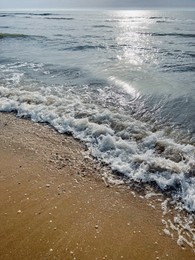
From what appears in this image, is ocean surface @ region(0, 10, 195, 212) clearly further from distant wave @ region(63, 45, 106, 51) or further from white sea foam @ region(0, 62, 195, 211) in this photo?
distant wave @ region(63, 45, 106, 51)

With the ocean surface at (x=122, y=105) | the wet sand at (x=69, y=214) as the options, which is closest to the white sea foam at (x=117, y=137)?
the ocean surface at (x=122, y=105)

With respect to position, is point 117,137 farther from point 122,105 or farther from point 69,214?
point 69,214


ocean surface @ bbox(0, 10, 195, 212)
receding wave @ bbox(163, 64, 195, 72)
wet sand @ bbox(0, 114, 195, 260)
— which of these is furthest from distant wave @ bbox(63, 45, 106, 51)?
wet sand @ bbox(0, 114, 195, 260)

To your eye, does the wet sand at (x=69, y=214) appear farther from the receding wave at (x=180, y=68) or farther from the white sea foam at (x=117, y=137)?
the receding wave at (x=180, y=68)

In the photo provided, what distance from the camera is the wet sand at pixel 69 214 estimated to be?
14.1 feet

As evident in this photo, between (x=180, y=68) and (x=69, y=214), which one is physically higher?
(x=69, y=214)

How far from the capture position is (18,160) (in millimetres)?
6570

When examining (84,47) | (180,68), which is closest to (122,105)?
(180,68)

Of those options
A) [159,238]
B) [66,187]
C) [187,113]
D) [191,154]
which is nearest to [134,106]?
[187,113]

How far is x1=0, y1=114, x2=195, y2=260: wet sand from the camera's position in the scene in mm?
4285

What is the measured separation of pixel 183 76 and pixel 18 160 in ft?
35.4

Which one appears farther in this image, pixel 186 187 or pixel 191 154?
pixel 191 154

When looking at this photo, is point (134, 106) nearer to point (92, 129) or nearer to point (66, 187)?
point (92, 129)

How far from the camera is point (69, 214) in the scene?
16.3 ft
